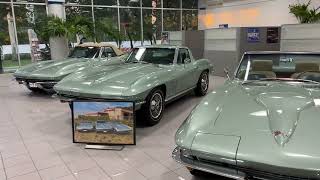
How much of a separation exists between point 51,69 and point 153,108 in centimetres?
304

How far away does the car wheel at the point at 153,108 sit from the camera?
4340 millimetres

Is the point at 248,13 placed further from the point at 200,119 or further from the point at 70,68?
the point at 200,119

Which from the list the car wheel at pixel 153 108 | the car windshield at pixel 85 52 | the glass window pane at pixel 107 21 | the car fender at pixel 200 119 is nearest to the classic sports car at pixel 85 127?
the car wheel at pixel 153 108

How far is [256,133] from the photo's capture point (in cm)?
221

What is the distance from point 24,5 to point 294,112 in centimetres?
1260

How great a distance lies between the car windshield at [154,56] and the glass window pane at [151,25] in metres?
9.87

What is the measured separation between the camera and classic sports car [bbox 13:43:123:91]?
617 cm

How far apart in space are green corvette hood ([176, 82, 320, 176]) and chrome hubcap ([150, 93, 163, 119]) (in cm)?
166

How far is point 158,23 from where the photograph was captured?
641 inches

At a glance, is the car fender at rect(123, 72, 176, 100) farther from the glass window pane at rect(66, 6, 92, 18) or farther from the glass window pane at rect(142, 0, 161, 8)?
the glass window pane at rect(142, 0, 161, 8)

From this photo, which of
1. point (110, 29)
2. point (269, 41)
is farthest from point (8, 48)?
point (269, 41)

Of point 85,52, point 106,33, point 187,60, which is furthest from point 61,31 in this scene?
point 187,60

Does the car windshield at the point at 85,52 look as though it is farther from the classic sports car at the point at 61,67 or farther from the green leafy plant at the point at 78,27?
the green leafy plant at the point at 78,27

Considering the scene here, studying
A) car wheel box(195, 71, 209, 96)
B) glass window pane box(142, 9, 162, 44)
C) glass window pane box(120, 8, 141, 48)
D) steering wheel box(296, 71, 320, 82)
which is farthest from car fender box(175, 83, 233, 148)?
glass window pane box(142, 9, 162, 44)
